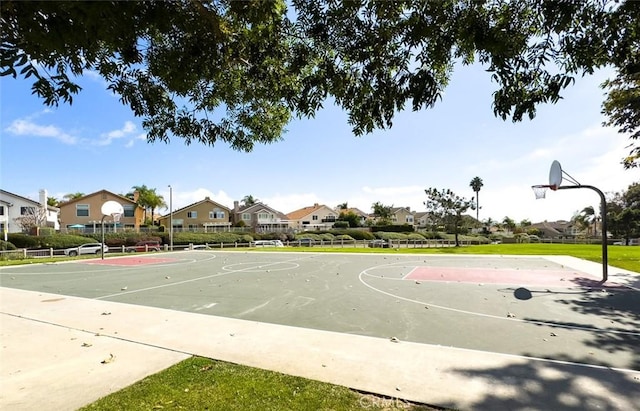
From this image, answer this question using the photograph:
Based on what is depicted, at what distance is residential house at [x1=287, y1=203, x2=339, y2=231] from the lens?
83.4 m

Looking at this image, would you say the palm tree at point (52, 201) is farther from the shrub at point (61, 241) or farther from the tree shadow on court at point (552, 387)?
the tree shadow on court at point (552, 387)

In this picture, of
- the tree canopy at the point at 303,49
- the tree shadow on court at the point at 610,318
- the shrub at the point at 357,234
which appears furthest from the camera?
the shrub at the point at 357,234

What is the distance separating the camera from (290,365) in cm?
482

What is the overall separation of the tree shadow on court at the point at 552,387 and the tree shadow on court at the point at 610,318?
712mm

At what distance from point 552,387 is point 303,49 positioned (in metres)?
5.07

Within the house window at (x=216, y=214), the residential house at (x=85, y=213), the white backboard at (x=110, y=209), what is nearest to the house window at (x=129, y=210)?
the residential house at (x=85, y=213)

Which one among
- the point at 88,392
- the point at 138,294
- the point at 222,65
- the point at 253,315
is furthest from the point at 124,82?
the point at 138,294

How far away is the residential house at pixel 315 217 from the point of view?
8342 centimetres

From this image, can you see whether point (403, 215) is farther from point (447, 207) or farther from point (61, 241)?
point (61, 241)

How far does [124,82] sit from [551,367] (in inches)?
265

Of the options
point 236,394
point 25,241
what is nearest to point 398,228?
point 25,241

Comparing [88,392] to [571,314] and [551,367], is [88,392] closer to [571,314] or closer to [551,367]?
[551,367]

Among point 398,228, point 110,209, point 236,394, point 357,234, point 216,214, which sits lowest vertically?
point 357,234

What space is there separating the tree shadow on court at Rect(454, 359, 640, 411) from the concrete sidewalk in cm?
1
